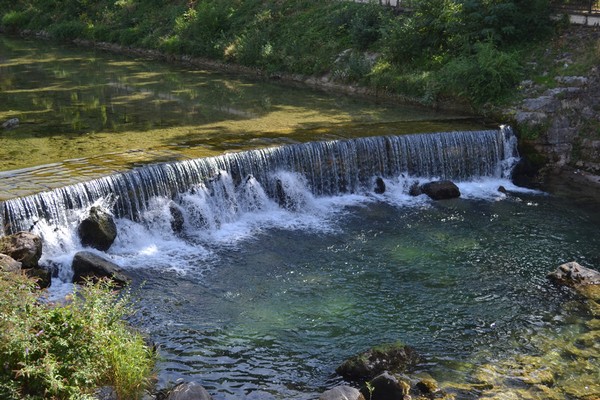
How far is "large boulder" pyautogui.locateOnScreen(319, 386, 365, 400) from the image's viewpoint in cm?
1067

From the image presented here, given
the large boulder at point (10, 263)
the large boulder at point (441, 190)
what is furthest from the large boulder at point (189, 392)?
the large boulder at point (441, 190)

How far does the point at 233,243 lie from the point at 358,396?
7.42 meters

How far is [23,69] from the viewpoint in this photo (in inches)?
1355

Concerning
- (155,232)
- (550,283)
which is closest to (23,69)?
(155,232)

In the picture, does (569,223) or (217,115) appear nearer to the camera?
(569,223)

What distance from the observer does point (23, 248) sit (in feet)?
48.1

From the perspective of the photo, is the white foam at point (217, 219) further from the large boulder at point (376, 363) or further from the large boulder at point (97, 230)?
the large boulder at point (376, 363)

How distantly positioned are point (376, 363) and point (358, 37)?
70.0 feet

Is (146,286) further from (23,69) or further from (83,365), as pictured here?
(23,69)

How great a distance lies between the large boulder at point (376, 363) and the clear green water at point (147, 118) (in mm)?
8793

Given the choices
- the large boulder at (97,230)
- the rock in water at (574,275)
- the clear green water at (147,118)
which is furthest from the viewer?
the clear green water at (147,118)

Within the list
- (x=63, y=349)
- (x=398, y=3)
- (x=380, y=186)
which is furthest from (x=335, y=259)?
(x=398, y=3)

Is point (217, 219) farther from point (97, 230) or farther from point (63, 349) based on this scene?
point (63, 349)

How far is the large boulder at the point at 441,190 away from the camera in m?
20.7
